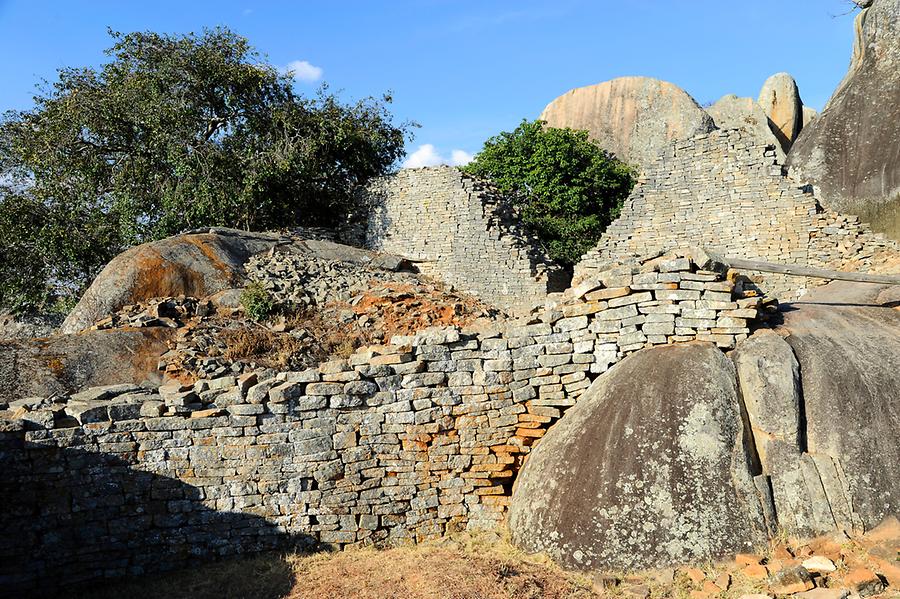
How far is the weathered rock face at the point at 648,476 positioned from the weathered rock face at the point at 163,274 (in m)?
10.3

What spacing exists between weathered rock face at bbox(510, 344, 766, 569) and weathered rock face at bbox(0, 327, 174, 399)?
7.73m

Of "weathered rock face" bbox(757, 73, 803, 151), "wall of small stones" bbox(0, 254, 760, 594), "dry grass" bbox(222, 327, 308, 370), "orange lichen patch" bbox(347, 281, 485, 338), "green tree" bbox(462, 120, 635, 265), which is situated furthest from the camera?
"weathered rock face" bbox(757, 73, 803, 151)

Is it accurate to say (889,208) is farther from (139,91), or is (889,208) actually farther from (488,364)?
(139,91)

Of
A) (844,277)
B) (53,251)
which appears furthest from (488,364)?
(53,251)

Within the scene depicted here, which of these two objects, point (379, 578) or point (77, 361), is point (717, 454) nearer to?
point (379, 578)

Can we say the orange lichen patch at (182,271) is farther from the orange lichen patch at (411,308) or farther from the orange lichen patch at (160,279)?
the orange lichen patch at (411,308)

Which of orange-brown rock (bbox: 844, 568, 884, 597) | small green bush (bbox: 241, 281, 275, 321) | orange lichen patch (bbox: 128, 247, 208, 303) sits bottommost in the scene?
orange-brown rock (bbox: 844, 568, 884, 597)

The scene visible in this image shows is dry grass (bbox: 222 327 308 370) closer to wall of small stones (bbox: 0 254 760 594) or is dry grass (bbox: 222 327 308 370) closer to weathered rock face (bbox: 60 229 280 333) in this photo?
weathered rock face (bbox: 60 229 280 333)

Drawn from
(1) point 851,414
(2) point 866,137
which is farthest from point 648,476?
(2) point 866,137

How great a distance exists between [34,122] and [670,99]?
25735 millimetres

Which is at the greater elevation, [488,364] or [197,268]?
[197,268]

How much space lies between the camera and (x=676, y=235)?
16.4 m

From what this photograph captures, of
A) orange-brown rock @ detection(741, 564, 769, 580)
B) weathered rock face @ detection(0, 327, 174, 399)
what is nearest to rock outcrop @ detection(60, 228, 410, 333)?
weathered rock face @ detection(0, 327, 174, 399)

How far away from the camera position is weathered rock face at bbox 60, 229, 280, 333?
14109mm
